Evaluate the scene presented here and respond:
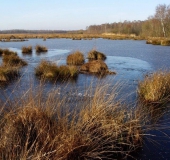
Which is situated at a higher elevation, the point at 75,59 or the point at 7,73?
the point at 75,59

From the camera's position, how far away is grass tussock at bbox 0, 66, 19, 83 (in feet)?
33.3

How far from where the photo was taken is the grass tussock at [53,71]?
11.1 meters

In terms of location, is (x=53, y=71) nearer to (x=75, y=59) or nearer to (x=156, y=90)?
(x=75, y=59)

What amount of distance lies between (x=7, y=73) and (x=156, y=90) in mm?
6280

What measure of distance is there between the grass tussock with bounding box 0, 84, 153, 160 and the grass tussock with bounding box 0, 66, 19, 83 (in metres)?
6.00

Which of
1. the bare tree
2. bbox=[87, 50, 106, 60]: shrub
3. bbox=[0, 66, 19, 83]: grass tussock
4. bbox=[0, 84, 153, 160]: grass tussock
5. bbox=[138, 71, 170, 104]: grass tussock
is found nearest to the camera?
bbox=[0, 84, 153, 160]: grass tussock

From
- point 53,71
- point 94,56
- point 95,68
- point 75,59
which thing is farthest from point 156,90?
point 94,56

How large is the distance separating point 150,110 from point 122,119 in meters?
2.13

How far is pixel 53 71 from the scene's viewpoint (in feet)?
36.6

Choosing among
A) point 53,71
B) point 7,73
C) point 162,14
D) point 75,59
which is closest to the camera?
point 7,73

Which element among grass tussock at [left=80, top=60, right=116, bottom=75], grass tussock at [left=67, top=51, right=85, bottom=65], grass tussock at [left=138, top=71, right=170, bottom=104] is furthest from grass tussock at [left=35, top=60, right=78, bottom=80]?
grass tussock at [left=138, top=71, right=170, bottom=104]

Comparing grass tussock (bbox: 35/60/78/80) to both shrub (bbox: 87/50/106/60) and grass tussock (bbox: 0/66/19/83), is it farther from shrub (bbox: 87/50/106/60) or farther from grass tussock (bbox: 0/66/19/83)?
shrub (bbox: 87/50/106/60)

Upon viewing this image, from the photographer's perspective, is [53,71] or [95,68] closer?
[53,71]

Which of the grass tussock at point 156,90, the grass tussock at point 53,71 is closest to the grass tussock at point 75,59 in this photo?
the grass tussock at point 53,71
